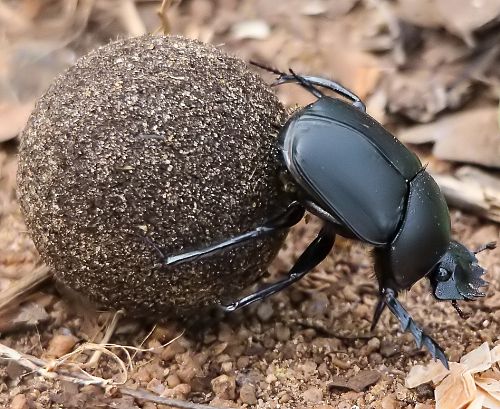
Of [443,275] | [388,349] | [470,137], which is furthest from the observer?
[470,137]

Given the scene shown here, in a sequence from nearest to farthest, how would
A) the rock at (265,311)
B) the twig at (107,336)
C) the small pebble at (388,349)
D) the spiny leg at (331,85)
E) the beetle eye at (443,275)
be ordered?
the beetle eye at (443,275) < the twig at (107,336) < the spiny leg at (331,85) < the small pebble at (388,349) < the rock at (265,311)

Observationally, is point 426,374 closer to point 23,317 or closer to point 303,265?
point 303,265

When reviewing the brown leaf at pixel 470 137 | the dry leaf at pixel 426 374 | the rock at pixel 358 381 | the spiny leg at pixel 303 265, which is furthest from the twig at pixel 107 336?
the brown leaf at pixel 470 137

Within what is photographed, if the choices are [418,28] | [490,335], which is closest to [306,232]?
[490,335]

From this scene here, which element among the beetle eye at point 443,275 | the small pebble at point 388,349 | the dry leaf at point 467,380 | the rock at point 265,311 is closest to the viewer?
the dry leaf at point 467,380

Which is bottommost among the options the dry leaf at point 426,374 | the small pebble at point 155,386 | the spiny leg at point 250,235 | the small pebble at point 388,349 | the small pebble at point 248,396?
the small pebble at point 388,349

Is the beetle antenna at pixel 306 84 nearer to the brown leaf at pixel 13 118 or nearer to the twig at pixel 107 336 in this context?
the twig at pixel 107 336

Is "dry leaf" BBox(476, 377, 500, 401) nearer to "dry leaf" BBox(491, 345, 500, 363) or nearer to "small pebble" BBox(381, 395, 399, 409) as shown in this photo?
"dry leaf" BBox(491, 345, 500, 363)

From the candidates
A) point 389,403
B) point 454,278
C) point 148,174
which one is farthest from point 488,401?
point 148,174

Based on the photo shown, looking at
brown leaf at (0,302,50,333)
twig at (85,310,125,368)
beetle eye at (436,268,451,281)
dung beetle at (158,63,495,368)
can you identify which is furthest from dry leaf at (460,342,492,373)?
brown leaf at (0,302,50,333)
